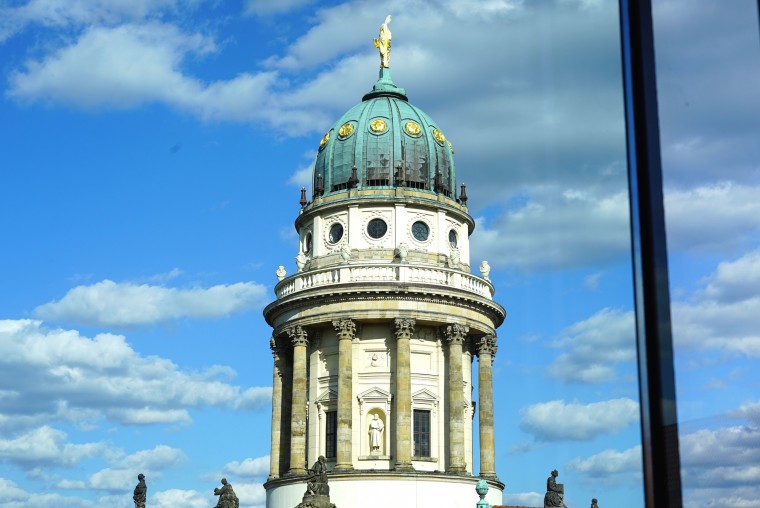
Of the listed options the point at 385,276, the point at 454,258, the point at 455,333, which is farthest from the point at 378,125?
the point at 455,333

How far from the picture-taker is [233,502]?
187 ft

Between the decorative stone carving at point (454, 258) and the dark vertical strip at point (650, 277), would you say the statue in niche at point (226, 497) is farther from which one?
the dark vertical strip at point (650, 277)

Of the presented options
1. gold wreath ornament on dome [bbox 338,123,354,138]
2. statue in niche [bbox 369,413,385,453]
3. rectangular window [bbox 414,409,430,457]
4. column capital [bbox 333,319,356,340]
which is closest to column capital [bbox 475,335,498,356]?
rectangular window [bbox 414,409,430,457]

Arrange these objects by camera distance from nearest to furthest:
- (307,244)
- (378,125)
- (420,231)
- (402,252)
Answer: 1. (402,252)
2. (420,231)
3. (378,125)
4. (307,244)

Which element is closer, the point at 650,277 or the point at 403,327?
the point at 650,277

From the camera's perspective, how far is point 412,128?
69.5 m

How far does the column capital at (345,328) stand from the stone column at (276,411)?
621 centimetres

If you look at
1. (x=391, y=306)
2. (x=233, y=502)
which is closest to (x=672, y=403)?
(x=233, y=502)

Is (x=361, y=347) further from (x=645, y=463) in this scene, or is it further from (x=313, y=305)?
(x=645, y=463)

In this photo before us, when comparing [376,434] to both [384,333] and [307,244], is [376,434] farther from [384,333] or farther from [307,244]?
[307,244]

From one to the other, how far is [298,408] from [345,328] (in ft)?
18.0

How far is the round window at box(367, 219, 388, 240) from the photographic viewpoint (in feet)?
222

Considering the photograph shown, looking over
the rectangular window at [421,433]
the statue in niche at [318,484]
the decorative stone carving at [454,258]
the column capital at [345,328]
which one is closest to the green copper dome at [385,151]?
the decorative stone carving at [454,258]

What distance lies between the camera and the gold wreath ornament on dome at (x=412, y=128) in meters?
69.2
